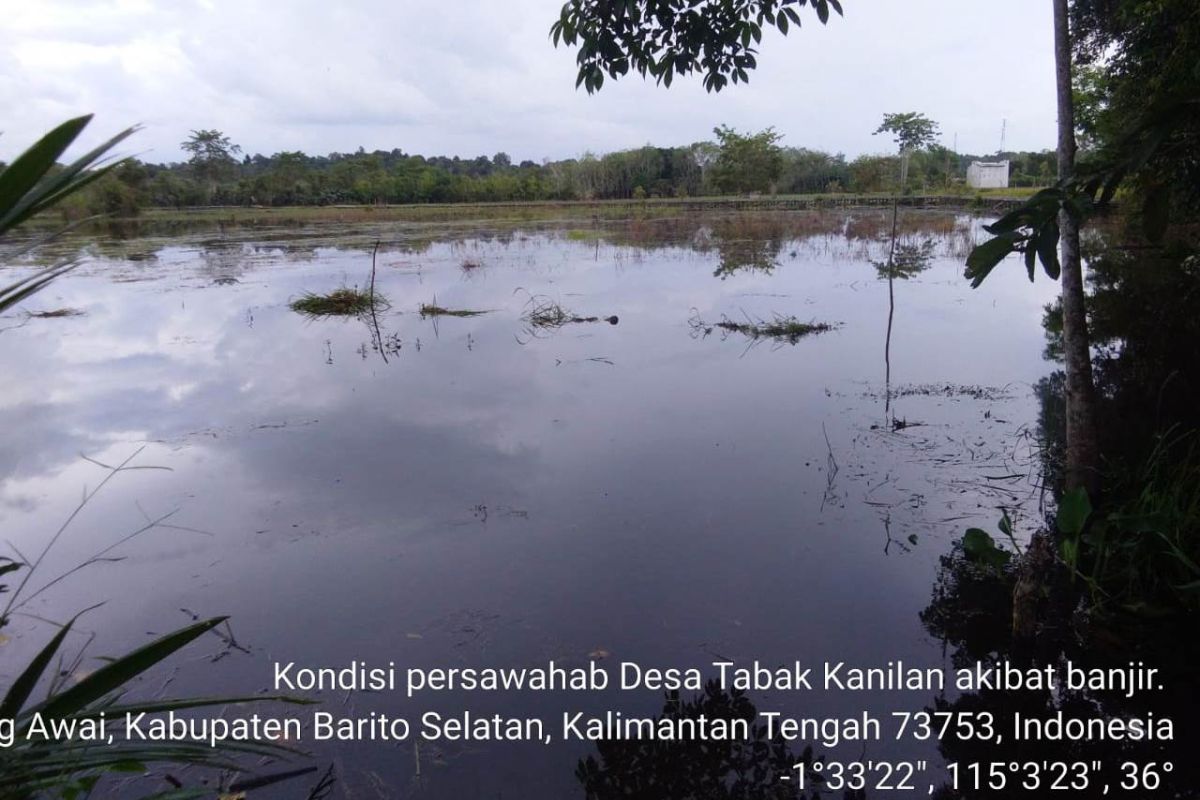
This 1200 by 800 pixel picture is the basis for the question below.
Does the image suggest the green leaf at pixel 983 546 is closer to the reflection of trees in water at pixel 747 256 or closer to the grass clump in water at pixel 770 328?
the grass clump in water at pixel 770 328

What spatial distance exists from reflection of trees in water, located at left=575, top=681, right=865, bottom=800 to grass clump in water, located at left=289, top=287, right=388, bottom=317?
883 cm

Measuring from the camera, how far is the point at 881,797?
2.28 meters

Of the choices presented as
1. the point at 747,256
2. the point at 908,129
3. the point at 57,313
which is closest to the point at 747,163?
the point at 908,129

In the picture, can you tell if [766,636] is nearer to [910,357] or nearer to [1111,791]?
[1111,791]

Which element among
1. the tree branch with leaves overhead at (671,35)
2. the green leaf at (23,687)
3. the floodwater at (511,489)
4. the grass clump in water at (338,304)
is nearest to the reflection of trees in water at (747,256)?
the floodwater at (511,489)

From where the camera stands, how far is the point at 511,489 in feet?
15.0

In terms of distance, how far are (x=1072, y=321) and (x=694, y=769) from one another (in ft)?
8.22

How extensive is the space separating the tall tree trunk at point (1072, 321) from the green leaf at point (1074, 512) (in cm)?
24

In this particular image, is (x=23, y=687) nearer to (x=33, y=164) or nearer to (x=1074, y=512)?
(x=33, y=164)

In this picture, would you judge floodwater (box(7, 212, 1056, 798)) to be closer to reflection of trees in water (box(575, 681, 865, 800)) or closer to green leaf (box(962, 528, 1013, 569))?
reflection of trees in water (box(575, 681, 865, 800))

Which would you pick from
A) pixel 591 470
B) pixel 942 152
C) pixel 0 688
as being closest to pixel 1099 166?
pixel 591 470

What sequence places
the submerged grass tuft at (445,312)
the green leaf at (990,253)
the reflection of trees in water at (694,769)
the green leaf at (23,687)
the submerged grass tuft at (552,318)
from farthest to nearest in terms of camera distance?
the submerged grass tuft at (445,312)
the submerged grass tuft at (552,318)
the reflection of trees in water at (694,769)
the green leaf at (990,253)
the green leaf at (23,687)

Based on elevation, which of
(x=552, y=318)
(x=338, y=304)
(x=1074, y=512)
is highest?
(x=338, y=304)

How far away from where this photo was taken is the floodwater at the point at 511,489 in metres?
2.97
